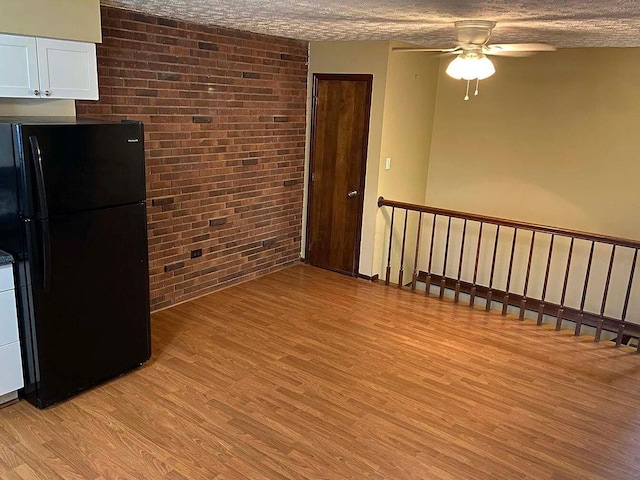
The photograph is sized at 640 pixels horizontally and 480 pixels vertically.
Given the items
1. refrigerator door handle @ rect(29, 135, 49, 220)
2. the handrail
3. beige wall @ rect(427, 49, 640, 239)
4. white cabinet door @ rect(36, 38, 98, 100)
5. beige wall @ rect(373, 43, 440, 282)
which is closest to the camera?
refrigerator door handle @ rect(29, 135, 49, 220)

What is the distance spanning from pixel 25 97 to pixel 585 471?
3.56m

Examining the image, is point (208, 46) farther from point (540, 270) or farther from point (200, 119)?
point (540, 270)

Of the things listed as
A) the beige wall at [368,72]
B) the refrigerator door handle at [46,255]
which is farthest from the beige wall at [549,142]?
the refrigerator door handle at [46,255]

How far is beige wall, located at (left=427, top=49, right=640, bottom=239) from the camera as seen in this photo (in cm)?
476

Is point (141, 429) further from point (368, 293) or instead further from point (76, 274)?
point (368, 293)

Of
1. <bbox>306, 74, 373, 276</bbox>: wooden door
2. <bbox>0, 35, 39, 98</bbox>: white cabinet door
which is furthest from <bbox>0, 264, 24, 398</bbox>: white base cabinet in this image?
<bbox>306, 74, 373, 276</bbox>: wooden door

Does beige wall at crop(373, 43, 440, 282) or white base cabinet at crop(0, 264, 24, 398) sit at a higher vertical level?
beige wall at crop(373, 43, 440, 282)

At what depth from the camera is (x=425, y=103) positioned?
18.3ft

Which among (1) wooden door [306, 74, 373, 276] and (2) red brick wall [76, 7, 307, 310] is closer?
(2) red brick wall [76, 7, 307, 310]

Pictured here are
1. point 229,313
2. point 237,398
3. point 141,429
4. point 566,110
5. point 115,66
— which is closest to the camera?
point 141,429

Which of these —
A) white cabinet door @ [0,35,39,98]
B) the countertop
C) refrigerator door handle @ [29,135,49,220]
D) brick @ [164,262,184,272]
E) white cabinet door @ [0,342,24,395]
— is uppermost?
white cabinet door @ [0,35,39,98]

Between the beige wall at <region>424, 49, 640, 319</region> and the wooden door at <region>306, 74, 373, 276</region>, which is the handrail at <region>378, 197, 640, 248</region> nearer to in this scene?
the wooden door at <region>306, 74, 373, 276</region>

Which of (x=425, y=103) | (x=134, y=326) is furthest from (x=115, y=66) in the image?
(x=425, y=103)

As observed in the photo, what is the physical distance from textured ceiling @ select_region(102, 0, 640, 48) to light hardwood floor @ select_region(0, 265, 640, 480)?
2.26 metres
